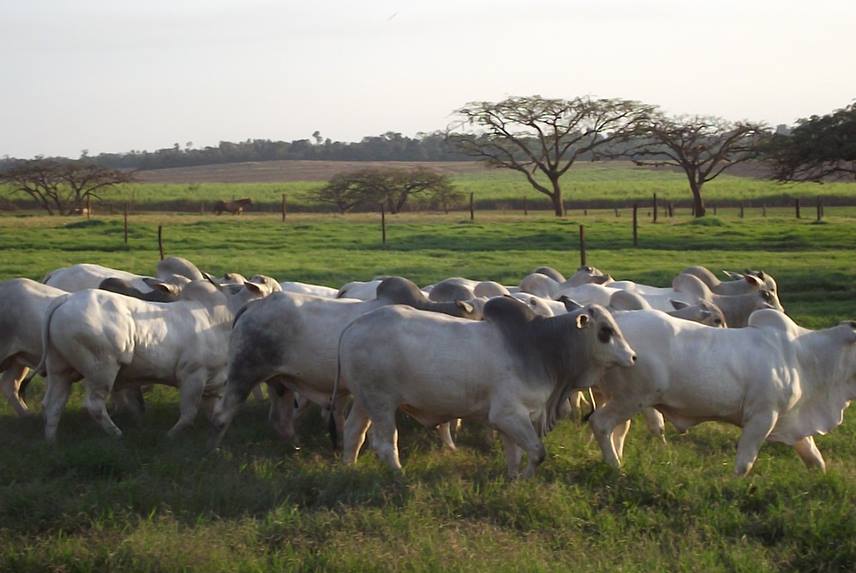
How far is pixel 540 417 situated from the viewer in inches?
307

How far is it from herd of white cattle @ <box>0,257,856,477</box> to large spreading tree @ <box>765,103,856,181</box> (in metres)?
17.9

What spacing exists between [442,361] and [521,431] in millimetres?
696

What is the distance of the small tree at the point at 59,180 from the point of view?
54344 millimetres

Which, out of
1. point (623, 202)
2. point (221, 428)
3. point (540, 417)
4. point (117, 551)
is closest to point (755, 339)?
point (540, 417)

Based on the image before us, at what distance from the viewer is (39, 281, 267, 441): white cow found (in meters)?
8.90

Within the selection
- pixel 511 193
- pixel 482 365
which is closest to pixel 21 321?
pixel 482 365

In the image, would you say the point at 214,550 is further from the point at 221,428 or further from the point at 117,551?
the point at 221,428

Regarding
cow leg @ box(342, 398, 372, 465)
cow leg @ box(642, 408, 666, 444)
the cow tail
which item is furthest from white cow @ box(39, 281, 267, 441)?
cow leg @ box(642, 408, 666, 444)

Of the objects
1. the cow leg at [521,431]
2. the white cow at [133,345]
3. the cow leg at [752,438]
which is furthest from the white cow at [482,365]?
the white cow at [133,345]

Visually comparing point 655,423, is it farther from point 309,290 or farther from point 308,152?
point 308,152

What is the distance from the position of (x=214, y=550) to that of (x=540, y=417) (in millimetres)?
A: 2652

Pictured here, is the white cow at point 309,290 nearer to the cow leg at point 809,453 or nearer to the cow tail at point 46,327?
the cow tail at point 46,327

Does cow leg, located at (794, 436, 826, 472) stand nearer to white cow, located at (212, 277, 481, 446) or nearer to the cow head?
the cow head

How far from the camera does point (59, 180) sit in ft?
181
